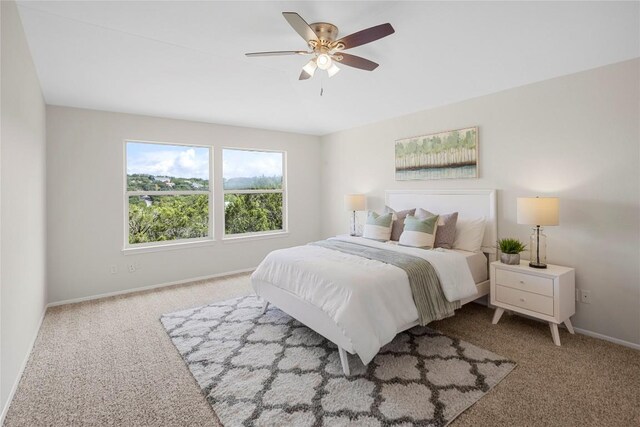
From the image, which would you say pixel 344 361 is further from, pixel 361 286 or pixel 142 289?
pixel 142 289

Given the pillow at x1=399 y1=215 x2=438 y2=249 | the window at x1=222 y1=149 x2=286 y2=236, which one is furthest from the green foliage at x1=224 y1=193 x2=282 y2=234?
the pillow at x1=399 y1=215 x2=438 y2=249

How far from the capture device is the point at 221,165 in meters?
4.94

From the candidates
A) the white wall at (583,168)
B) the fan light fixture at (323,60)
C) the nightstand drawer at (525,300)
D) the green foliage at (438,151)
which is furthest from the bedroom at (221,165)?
the fan light fixture at (323,60)

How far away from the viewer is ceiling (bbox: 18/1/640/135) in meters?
2.42

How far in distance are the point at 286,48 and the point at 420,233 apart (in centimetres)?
236

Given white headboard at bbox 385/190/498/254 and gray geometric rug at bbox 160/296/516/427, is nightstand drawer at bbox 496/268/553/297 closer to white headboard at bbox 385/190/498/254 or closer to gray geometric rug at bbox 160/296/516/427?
white headboard at bbox 385/190/498/254

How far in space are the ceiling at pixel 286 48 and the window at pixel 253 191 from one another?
3.77 ft

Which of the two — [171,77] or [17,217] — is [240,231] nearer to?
[171,77]

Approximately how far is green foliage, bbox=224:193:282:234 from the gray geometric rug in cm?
230

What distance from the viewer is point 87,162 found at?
3.88 meters

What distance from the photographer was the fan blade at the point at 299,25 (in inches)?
76.0

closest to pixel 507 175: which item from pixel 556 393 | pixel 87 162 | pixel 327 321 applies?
pixel 556 393

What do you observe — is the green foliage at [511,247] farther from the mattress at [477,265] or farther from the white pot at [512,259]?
the mattress at [477,265]

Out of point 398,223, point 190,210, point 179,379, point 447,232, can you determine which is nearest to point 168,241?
point 190,210
